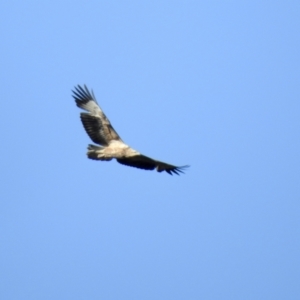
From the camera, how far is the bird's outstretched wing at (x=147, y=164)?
20.7 metres

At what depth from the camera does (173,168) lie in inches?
843

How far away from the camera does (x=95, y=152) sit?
21000 millimetres

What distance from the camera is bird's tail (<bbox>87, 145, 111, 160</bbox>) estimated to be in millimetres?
20859

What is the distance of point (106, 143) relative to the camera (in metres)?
21.2

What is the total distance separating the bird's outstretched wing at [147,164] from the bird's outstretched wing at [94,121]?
70 centimetres

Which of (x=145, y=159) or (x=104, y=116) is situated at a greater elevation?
(x=104, y=116)

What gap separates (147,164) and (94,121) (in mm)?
2082

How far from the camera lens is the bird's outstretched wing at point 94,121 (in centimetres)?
2141

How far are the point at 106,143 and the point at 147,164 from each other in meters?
1.23

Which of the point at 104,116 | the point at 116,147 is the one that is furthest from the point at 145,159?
the point at 104,116

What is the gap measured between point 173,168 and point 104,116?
247cm

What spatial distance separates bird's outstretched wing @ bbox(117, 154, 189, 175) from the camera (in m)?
20.7

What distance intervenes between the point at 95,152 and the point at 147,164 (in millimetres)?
1442

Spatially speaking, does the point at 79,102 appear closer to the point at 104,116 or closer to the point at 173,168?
the point at 104,116
